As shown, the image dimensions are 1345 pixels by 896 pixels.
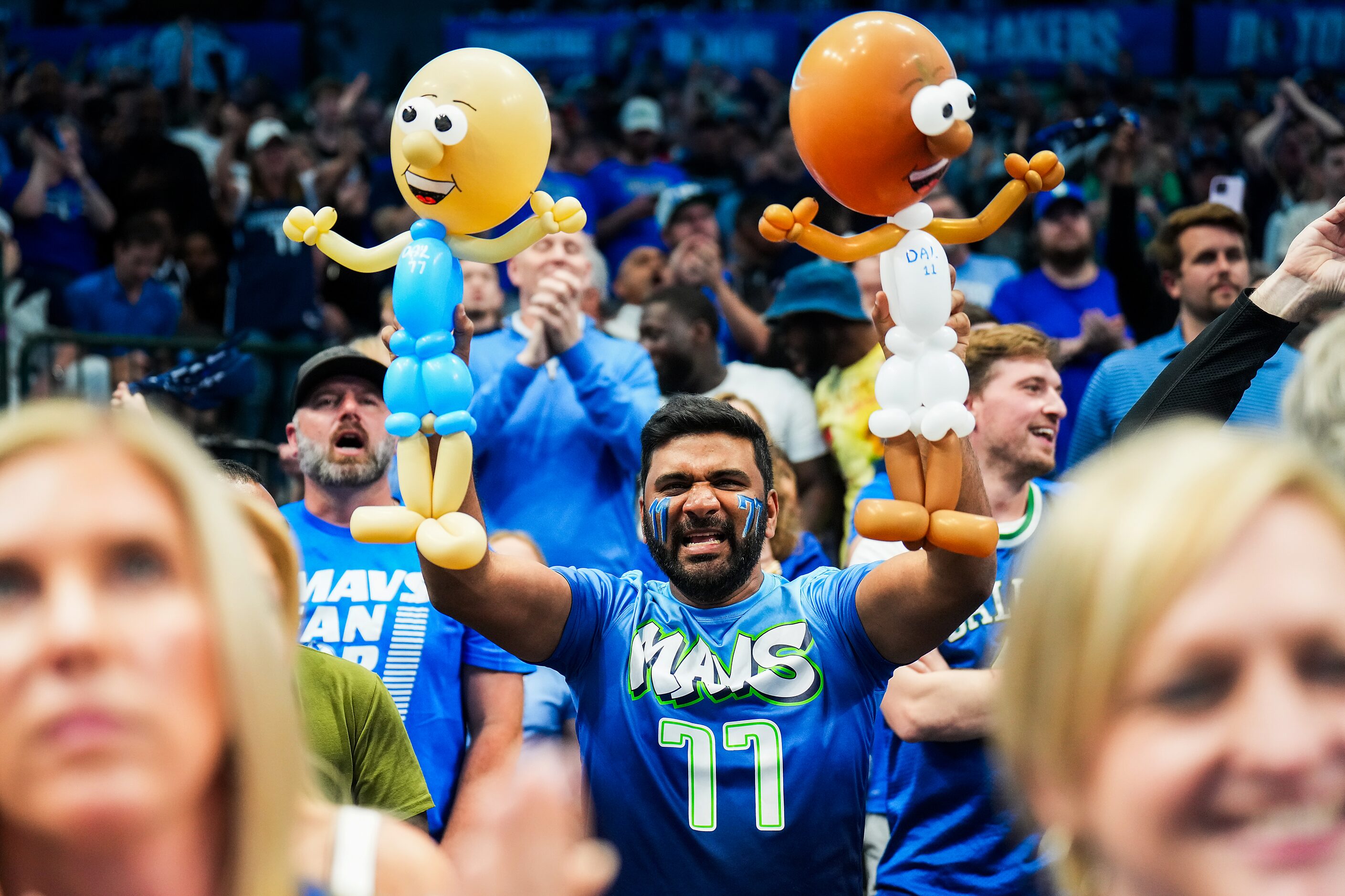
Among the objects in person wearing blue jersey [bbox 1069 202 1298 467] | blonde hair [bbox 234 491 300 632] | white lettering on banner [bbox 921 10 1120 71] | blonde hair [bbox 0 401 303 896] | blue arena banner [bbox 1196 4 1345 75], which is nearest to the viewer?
blonde hair [bbox 0 401 303 896]

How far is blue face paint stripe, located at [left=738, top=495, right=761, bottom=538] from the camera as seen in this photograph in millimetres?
2678

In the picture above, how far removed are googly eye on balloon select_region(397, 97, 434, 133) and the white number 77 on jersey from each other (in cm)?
110

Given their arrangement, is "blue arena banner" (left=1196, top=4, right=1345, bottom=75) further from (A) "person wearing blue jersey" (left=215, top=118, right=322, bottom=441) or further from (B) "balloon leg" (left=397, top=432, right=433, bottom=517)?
(B) "balloon leg" (left=397, top=432, right=433, bottom=517)

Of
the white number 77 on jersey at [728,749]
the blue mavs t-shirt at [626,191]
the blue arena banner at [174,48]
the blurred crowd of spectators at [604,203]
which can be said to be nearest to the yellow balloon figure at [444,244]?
the white number 77 on jersey at [728,749]

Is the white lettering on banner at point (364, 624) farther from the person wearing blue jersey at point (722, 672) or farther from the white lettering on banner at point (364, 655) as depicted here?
the person wearing blue jersey at point (722, 672)

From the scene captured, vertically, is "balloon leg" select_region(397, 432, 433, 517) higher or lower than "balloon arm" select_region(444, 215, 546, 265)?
lower

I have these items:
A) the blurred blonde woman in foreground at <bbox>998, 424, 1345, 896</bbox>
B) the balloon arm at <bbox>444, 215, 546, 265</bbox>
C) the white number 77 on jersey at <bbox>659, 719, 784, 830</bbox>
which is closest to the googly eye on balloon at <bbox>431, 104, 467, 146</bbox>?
the balloon arm at <bbox>444, 215, 546, 265</bbox>

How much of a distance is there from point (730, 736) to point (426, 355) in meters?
0.85

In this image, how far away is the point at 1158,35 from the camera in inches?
461

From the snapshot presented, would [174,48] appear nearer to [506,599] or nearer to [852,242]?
[506,599]

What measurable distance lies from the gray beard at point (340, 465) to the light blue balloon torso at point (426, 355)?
994 mm

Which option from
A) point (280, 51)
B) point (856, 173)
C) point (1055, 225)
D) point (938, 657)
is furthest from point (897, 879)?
point (280, 51)

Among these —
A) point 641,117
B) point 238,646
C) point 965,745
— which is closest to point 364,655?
point 965,745

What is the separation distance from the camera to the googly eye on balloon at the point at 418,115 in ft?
7.42
